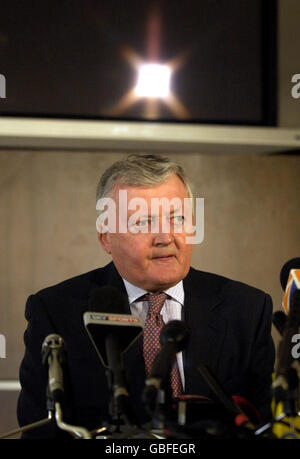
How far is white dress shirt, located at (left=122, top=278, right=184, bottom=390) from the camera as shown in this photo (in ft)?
6.17

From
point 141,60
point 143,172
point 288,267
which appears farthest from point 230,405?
point 141,60

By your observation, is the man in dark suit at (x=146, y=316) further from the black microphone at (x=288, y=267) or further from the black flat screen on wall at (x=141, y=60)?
the black flat screen on wall at (x=141, y=60)

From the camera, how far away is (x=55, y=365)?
131cm

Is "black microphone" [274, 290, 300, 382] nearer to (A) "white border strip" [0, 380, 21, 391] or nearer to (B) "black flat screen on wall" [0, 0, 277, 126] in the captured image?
(A) "white border strip" [0, 380, 21, 391]

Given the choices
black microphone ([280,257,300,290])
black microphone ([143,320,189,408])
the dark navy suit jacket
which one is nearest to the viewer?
black microphone ([143,320,189,408])

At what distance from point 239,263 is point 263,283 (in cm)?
12

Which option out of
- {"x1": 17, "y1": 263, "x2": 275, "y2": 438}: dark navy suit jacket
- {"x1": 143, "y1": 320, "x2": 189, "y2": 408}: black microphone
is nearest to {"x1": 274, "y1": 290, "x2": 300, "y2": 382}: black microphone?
{"x1": 143, "y1": 320, "x2": 189, "y2": 408}: black microphone

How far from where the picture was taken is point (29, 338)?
6.34ft

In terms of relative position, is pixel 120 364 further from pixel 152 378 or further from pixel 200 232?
pixel 200 232

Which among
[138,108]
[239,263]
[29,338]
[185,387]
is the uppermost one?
[138,108]

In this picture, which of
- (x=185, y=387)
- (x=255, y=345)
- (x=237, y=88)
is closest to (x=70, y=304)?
(x=185, y=387)

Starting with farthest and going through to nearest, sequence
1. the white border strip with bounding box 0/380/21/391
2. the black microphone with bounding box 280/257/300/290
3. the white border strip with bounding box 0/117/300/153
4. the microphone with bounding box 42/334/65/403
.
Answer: the white border strip with bounding box 0/117/300/153, the white border strip with bounding box 0/380/21/391, the black microphone with bounding box 280/257/300/290, the microphone with bounding box 42/334/65/403

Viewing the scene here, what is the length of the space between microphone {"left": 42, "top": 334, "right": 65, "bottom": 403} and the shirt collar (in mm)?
A: 551

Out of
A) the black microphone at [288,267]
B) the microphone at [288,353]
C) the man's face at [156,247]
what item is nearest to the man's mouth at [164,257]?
the man's face at [156,247]
